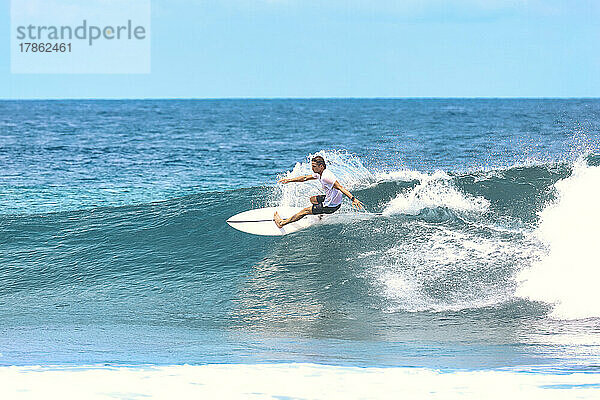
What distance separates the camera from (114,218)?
14.4 m

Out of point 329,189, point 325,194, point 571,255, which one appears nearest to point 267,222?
point 325,194

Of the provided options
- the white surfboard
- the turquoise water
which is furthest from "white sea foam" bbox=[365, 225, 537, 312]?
the white surfboard

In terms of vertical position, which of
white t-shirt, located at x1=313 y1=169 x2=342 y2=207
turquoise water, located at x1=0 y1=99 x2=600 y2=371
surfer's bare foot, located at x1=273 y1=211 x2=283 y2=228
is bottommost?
turquoise water, located at x1=0 y1=99 x2=600 y2=371

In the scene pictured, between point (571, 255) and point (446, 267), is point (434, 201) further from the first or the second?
point (571, 255)

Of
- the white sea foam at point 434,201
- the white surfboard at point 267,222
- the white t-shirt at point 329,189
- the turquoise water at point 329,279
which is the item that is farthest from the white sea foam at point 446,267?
the white surfboard at point 267,222

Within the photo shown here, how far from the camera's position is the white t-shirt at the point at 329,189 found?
10406 mm

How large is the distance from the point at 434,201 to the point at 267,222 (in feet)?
10.2

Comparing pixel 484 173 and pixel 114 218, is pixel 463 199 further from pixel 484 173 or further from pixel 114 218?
pixel 114 218

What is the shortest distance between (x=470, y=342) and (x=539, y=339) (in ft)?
2.48

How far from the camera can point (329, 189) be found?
10.6 metres

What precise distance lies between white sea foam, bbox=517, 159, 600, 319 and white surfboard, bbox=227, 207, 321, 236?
3.76 meters

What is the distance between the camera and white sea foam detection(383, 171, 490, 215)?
1258 centimetres

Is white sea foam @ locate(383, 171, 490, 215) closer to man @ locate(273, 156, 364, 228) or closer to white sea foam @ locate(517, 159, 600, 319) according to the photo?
white sea foam @ locate(517, 159, 600, 319)

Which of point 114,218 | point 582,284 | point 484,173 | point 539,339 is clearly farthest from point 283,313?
point 484,173
